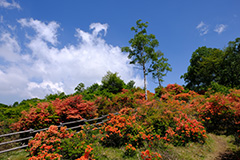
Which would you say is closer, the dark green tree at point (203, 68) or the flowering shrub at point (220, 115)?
the flowering shrub at point (220, 115)

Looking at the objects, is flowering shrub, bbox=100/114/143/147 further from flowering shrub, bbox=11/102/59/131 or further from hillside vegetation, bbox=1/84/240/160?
flowering shrub, bbox=11/102/59/131

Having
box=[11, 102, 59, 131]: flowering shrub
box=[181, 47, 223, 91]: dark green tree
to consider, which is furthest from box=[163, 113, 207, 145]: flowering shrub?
box=[181, 47, 223, 91]: dark green tree

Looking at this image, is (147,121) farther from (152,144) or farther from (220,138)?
(220,138)

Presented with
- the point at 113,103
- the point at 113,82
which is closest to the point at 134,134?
the point at 113,103

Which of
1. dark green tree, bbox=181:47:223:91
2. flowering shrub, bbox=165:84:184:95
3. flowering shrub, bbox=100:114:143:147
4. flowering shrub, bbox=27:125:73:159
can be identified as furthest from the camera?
dark green tree, bbox=181:47:223:91

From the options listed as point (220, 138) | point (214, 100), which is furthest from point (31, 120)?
point (214, 100)

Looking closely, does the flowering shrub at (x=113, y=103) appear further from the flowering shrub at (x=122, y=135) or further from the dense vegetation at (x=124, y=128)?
the flowering shrub at (x=122, y=135)

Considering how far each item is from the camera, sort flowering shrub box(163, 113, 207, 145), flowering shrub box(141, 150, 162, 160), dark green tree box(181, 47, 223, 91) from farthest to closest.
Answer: dark green tree box(181, 47, 223, 91) → flowering shrub box(163, 113, 207, 145) → flowering shrub box(141, 150, 162, 160)

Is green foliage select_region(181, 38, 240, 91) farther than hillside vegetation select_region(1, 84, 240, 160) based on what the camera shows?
Yes

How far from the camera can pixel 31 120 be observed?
707 cm

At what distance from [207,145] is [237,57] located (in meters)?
22.6

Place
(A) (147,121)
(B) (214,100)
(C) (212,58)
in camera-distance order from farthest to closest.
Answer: (C) (212,58) < (B) (214,100) < (A) (147,121)

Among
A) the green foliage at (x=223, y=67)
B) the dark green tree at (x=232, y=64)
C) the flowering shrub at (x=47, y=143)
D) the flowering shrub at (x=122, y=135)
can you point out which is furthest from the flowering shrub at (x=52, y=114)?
the dark green tree at (x=232, y=64)

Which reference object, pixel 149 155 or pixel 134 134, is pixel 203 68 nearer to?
pixel 134 134
